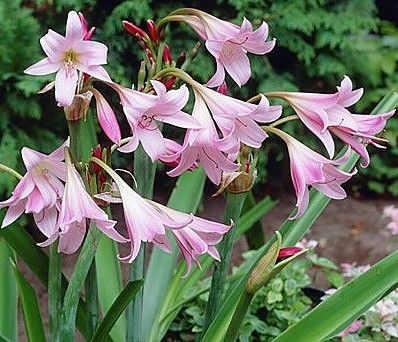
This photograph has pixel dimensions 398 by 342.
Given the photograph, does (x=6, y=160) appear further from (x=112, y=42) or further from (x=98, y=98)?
(x=98, y=98)

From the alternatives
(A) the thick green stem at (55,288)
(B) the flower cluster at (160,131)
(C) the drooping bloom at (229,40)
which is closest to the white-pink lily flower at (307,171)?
(B) the flower cluster at (160,131)

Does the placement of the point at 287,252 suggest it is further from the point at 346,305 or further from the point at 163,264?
the point at 163,264

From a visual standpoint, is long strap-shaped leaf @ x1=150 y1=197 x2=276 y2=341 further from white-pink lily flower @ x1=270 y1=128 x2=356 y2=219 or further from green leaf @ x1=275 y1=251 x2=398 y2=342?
white-pink lily flower @ x1=270 y1=128 x2=356 y2=219

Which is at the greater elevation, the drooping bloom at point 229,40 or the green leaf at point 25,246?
the drooping bloom at point 229,40

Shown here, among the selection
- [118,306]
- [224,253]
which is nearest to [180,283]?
[224,253]

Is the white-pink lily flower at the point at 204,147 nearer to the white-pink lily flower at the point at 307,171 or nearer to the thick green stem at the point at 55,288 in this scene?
the white-pink lily flower at the point at 307,171

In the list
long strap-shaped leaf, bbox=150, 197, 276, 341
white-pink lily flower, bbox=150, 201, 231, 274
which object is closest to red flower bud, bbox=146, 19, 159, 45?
white-pink lily flower, bbox=150, 201, 231, 274
